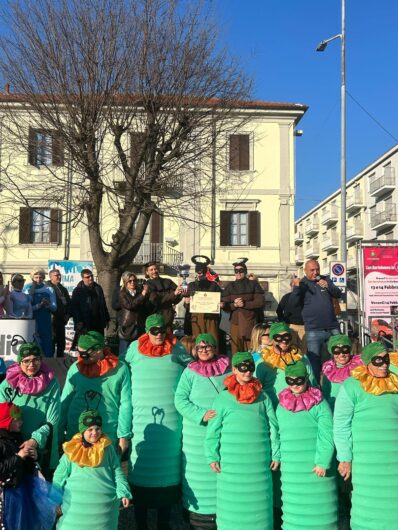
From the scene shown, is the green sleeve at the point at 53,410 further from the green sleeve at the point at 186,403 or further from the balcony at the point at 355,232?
the balcony at the point at 355,232

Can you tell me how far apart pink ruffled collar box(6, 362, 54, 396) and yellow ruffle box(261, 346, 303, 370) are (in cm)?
189

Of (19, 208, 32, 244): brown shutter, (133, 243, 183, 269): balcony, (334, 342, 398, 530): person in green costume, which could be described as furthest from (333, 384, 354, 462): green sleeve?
(19, 208, 32, 244): brown shutter

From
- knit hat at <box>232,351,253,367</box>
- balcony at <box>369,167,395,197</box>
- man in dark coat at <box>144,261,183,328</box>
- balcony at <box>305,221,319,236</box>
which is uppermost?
balcony at <box>369,167,395,197</box>

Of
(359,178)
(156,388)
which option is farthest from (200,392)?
(359,178)

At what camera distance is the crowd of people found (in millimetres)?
3529

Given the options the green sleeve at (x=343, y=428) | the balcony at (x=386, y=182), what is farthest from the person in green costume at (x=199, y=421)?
the balcony at (x=386, y=182)

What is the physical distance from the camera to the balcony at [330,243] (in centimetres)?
5956

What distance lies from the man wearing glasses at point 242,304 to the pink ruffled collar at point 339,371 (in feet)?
8.04

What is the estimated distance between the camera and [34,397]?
13.1ft

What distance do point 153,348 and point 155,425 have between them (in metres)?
0.64

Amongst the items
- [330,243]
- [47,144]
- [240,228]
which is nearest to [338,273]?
[47,144]

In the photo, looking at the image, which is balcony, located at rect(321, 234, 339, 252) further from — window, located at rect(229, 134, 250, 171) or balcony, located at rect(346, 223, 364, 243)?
window, located at rect(229, 134, 250, 171)

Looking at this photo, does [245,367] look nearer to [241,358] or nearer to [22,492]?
[241,358]

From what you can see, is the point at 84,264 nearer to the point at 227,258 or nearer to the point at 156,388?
the point at 227,258
